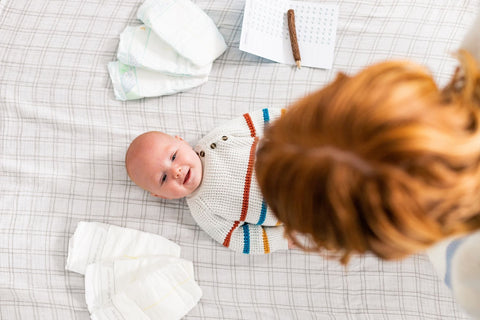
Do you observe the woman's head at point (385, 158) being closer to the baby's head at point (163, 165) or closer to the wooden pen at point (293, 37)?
the baby's head at point (163, 165)

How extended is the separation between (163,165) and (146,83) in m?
0.31

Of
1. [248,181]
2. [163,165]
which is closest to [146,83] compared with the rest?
[163,165]

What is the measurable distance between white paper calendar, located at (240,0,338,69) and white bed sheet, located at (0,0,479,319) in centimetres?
3

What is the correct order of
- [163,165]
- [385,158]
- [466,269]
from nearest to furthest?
[385,158] → [466,269] → [163,165]

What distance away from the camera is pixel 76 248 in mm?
1295

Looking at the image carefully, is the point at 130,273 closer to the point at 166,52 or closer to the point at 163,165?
the point at 163,165

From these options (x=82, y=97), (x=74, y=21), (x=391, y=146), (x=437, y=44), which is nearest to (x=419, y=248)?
(x=391, y=146)

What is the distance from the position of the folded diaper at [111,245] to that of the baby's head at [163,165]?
15cm

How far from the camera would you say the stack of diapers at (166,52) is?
1352 mm

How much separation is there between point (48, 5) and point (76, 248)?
82 cm

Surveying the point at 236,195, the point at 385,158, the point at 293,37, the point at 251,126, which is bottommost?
the point at 236,195

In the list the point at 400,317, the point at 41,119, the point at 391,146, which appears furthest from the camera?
the point at 41,119

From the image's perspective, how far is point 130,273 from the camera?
129 cm

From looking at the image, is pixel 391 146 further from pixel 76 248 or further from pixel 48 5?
pixel 48 5
